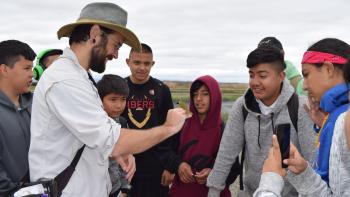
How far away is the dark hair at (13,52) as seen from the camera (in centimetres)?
450

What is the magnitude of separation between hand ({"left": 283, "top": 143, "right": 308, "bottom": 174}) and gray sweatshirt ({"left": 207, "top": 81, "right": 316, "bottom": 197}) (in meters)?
1.16

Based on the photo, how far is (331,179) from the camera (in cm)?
229

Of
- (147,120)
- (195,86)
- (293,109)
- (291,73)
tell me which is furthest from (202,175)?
(291,73)

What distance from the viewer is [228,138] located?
4.18 m

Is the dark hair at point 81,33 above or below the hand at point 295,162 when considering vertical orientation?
above

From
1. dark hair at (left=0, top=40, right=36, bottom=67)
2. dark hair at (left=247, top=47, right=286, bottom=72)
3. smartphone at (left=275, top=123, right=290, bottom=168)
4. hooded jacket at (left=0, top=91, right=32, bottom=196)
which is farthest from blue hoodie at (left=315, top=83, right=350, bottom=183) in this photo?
dark hair at (left=0, top=40, right=36, bottom=67)

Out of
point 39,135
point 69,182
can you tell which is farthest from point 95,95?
point 69,182

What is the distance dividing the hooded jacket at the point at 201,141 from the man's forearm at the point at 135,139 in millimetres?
1903

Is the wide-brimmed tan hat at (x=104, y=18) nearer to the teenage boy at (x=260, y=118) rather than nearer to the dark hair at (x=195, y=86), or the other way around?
the teenage boy at (x=260, y=118)

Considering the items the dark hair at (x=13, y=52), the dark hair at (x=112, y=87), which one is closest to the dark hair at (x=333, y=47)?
the dark hair at (x=112, y=87)

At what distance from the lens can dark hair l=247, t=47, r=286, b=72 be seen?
13.0 ft

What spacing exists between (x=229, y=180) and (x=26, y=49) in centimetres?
304

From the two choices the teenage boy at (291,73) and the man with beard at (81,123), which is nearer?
the man with beard at (81,123)

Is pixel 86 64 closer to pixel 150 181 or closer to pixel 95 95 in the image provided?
pixel 95 95
